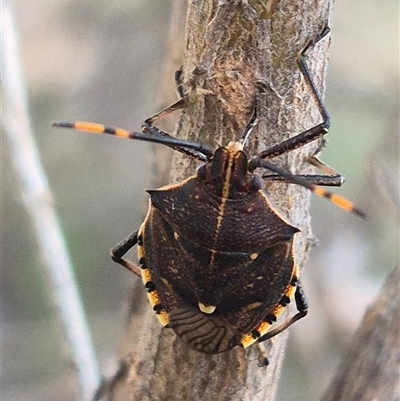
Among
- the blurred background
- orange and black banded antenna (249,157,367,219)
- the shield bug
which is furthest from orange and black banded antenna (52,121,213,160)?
the blurred background

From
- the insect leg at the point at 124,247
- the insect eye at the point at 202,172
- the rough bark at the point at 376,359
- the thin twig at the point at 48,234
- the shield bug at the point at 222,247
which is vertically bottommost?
the rough bark at the point at 376,359

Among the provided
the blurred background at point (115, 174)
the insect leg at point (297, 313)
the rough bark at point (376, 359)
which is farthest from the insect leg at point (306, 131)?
the blurred background at point (115, 174)

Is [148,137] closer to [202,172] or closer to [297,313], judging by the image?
[202,172]

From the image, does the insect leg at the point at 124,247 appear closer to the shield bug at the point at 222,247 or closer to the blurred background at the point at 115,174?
the shield bug at the point at 222,247

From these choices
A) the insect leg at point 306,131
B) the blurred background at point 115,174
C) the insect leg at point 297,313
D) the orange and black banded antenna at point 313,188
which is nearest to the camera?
the orange and black banded antenna at point 313,188

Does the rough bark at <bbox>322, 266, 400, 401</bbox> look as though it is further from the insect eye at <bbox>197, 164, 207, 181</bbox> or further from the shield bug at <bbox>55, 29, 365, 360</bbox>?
the insect eye at <bbox>197, 164, 207, 181</bbox>
